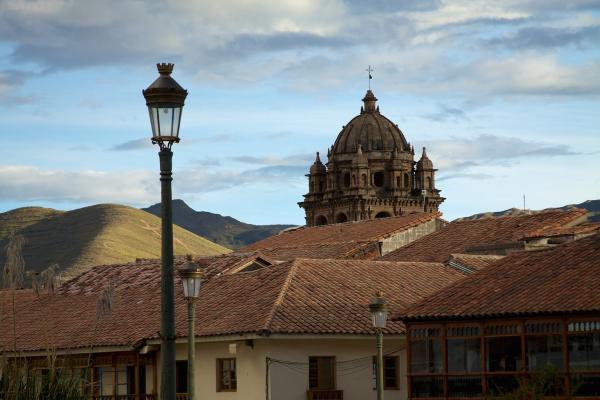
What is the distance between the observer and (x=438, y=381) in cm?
3122

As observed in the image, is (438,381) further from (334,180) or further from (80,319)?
(334,180)

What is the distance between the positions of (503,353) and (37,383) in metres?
14.9

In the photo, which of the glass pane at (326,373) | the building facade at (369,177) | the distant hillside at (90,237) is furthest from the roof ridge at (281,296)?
the distant hillside at (90,237)

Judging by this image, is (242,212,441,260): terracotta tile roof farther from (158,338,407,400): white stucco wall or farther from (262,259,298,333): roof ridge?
(158,338,407,400): white stucco wall

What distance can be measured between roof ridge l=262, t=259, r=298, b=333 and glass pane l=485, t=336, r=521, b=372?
5.70 m

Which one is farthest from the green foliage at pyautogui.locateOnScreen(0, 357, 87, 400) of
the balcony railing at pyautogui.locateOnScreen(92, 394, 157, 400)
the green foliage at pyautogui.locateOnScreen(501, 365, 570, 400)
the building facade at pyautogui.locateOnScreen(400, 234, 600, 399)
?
the balcony railing at pyautogui.locateOnScreen(92, 394, 157, 400)

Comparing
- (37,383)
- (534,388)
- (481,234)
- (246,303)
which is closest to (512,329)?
(534,388)

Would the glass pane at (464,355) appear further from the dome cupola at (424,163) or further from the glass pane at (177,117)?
the dome cupola at (424,163)

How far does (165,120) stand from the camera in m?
14.6

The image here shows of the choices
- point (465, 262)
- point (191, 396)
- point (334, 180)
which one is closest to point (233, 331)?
point (465, 262)

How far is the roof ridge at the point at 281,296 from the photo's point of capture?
1315 inches

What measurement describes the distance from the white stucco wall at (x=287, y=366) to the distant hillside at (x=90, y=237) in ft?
273

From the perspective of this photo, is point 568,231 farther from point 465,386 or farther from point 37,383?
point 37,383

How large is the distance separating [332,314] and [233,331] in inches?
110
